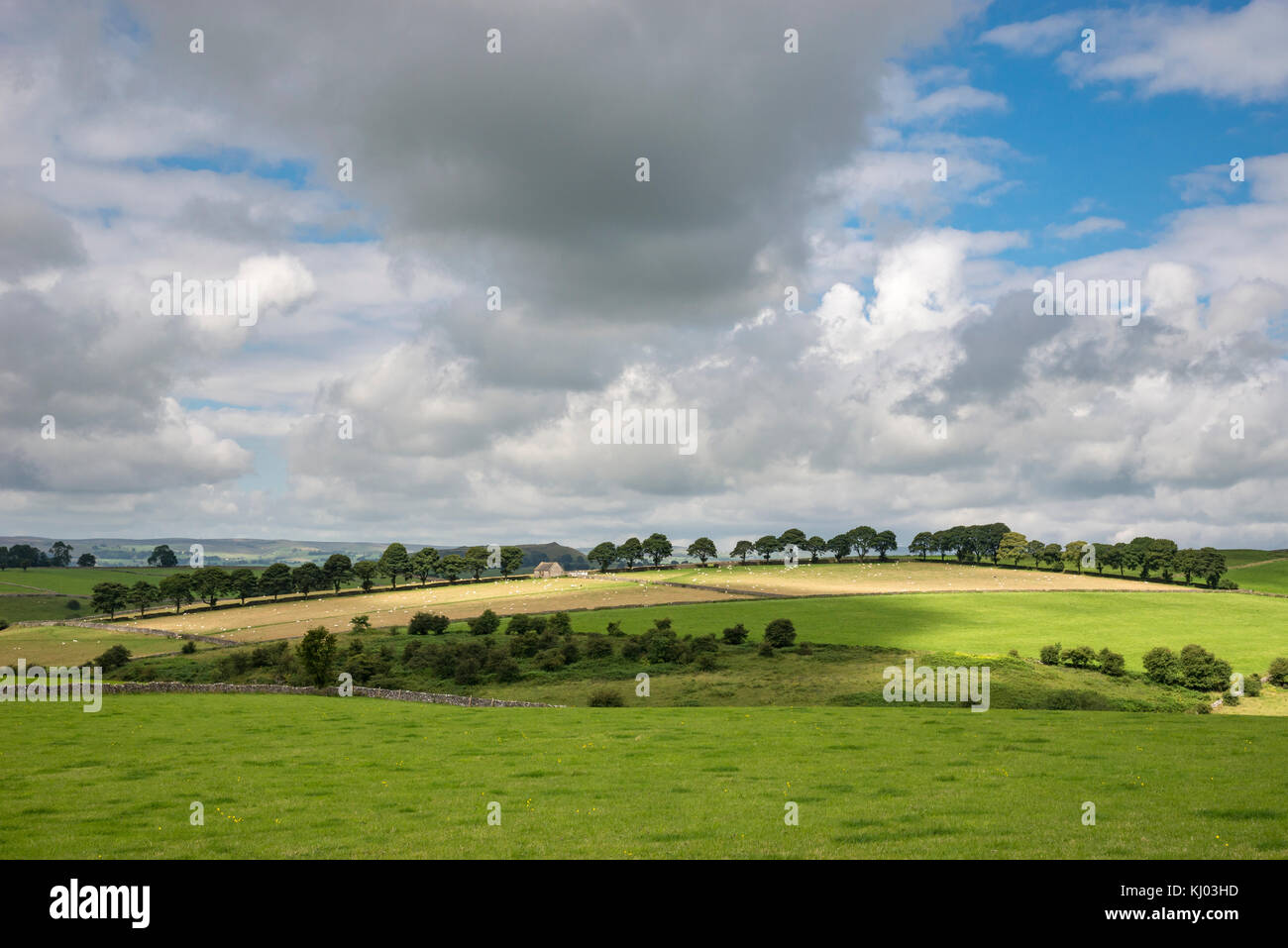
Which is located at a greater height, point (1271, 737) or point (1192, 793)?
point (1192, 793)

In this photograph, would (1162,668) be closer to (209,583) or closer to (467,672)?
(467,672)

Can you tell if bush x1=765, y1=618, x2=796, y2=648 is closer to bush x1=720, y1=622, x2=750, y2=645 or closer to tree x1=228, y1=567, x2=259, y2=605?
bush x1=720, y1=622, x2=750, y2=645

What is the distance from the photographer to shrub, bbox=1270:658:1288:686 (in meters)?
66.4

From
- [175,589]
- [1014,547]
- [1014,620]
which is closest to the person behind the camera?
[1014,620]

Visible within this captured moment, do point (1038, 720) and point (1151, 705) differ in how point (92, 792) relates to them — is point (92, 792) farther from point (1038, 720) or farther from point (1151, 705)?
point (1151, 705)

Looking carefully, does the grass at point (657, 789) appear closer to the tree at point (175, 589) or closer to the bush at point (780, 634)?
the bush at point (780, 634)

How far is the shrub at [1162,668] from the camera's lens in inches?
2655

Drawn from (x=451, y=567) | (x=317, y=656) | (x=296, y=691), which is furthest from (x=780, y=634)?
(x=451, y=567)

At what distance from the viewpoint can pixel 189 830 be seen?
1825 centimetres

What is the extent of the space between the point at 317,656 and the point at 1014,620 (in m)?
89.9

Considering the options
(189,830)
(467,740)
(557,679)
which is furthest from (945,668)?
(189,830)

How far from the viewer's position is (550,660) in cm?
8125

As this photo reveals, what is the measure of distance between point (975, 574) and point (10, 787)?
564 ft
